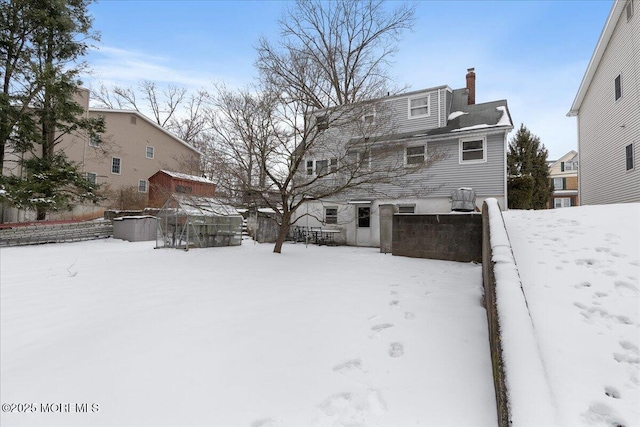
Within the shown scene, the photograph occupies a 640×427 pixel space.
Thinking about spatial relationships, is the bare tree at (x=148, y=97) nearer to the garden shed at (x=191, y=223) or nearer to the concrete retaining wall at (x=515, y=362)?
the garden shed at (x=191, y=223)

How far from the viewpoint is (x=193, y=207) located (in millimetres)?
12453

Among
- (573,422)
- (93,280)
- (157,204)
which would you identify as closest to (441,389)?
(573,422)

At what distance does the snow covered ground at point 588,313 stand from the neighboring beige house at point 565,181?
99.9ft

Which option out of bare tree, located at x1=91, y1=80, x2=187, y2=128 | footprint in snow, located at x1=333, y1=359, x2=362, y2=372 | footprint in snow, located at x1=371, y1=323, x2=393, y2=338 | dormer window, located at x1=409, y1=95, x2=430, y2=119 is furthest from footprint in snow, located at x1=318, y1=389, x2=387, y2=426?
bare tree, located at x1=91, y1=80, x2=187, y2=128

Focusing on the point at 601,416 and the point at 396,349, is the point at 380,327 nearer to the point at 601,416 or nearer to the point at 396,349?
the point at 396,349

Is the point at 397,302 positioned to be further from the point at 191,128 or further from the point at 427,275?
the point at 191,128

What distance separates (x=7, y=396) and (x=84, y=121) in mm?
16487

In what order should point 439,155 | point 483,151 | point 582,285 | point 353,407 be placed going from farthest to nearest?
point 483,151 < point 439,155 < point 582,285 < point 353,407

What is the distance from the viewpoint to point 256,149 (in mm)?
9023

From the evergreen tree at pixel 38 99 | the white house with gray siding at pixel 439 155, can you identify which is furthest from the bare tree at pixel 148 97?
the white house with gray siding at pixel 439 155

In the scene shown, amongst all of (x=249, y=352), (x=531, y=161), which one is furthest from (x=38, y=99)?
(x=531, y=161)

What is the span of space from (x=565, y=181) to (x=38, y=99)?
4526cm

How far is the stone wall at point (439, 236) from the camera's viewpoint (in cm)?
866

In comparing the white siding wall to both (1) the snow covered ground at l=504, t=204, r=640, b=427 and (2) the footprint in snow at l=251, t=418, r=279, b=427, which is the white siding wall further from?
(2) the footprint in snow at l=251, t=418, r=279, b=427
